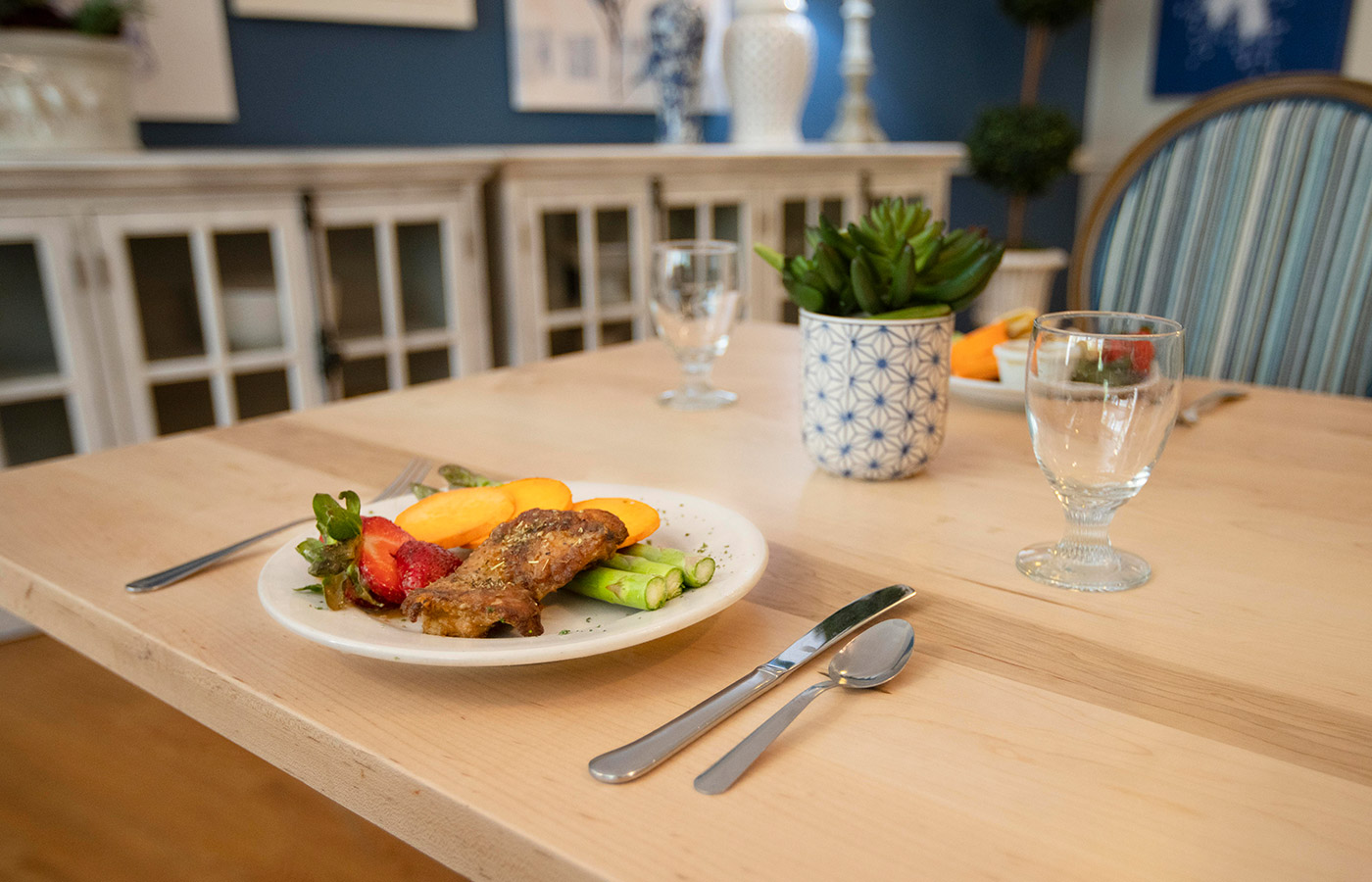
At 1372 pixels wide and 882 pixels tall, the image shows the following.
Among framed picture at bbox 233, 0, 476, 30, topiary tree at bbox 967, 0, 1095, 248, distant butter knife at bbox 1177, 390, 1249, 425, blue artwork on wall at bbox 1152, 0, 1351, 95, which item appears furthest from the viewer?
blue artwork on wall at bbox 1152, 0, 1351, 95

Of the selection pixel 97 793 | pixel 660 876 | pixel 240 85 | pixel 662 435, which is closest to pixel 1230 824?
pixel 660 876

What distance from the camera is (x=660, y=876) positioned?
13.7 inches

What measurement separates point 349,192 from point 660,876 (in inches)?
73.6

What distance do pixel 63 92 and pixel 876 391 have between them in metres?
1.72

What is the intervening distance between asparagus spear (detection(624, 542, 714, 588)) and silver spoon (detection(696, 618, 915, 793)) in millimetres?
83

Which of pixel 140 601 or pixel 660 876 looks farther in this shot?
pixel 140 601

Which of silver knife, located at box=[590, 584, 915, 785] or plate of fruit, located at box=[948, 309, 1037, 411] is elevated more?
plate of fruit, located at box=[948, 309, 1037, 411]

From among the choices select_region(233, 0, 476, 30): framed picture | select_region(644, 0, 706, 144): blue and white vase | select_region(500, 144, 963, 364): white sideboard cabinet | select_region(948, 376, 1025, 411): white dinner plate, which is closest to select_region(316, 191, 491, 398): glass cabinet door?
select_region(500, 144, 963, 364): white sideboard cabinet

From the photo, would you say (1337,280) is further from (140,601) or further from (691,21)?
(691,21)

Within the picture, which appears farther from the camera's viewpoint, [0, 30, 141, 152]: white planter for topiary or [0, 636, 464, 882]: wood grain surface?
[0, 30, 141, 152]: white planter for topiary

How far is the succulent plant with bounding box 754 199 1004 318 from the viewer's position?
75 centimetres

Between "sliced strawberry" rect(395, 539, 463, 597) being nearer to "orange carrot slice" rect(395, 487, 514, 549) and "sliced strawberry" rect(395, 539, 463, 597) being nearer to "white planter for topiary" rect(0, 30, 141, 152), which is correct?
"orange carrot slice" rect(395, 487, 514, 549)

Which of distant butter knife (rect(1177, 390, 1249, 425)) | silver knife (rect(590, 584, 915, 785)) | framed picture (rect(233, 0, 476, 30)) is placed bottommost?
silver knife (rect(590, 584, 915, 785))

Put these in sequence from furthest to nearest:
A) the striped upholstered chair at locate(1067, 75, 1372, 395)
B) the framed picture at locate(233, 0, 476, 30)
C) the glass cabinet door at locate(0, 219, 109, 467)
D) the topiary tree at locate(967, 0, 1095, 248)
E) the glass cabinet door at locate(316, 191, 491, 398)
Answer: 1. the topiary tree at locate(967, 0, 1095, 248)
2. the framed picture at locate(233, 0, 476, 30)
3. the glass cabinet door at locate(316, 191, 491, 398)
4. the glass cabinet door at locate(0, 219, 109, 467)
5. the striped upholstered chair at locate(1067, 75, 1372, 395)
